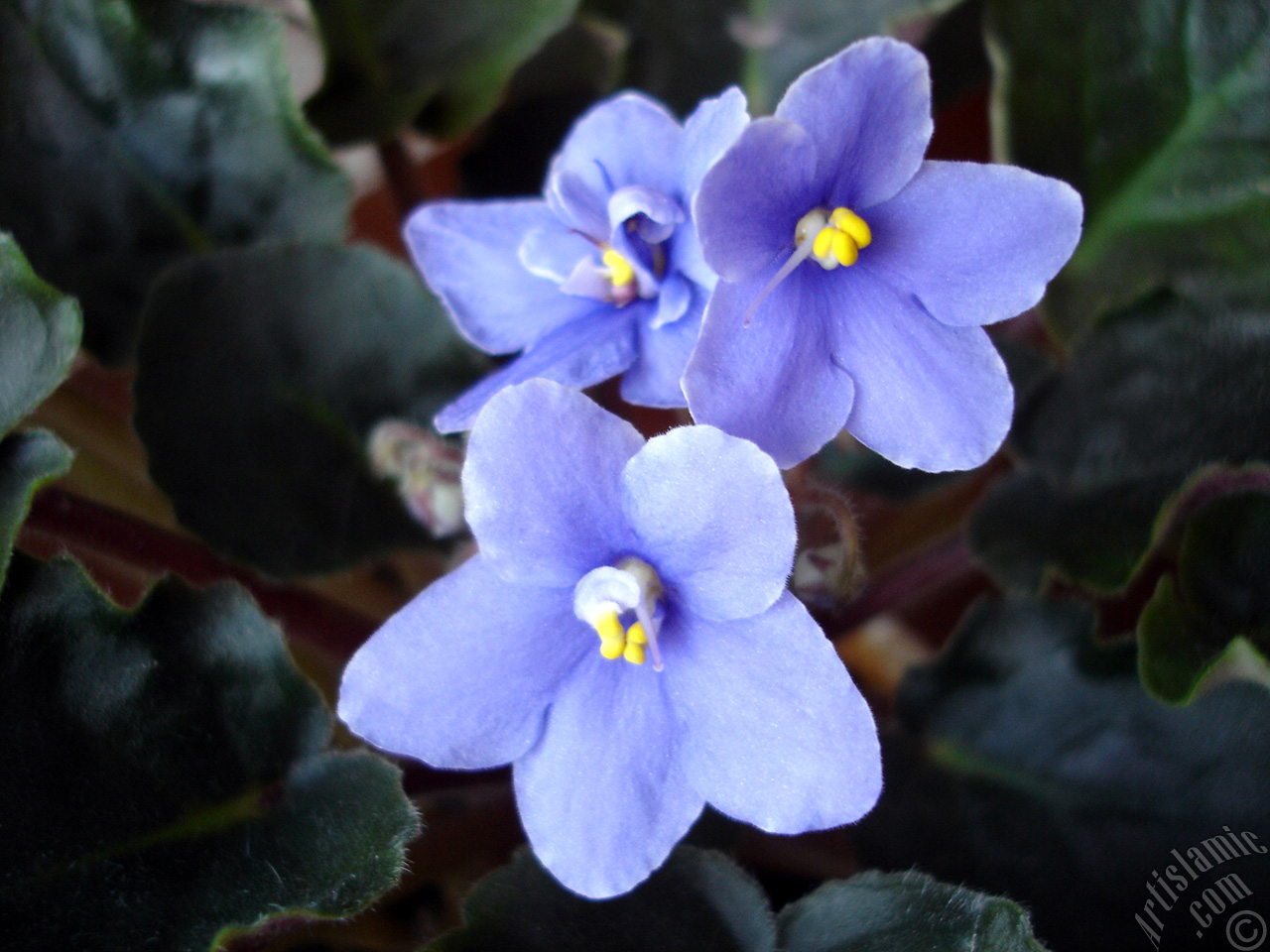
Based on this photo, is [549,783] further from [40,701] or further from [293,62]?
[293,62]

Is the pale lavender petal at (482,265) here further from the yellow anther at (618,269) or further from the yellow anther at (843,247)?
the yellow anther at (843,247)

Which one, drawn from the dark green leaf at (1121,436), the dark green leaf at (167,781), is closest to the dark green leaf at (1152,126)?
the dark green leaf at (1121,436)

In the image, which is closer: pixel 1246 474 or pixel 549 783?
pixel 549 783

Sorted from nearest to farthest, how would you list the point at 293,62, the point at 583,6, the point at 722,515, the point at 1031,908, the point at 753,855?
the point at 722,515, the point at 1031,908, the point at 753,855, the point at 583,6, the point at 293,62

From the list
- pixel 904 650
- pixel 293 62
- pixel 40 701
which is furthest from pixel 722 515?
pixel 293 62

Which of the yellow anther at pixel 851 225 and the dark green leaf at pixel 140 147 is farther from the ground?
the yellow anther at pixel 851 225

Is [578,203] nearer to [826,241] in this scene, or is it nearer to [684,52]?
[826,241]
